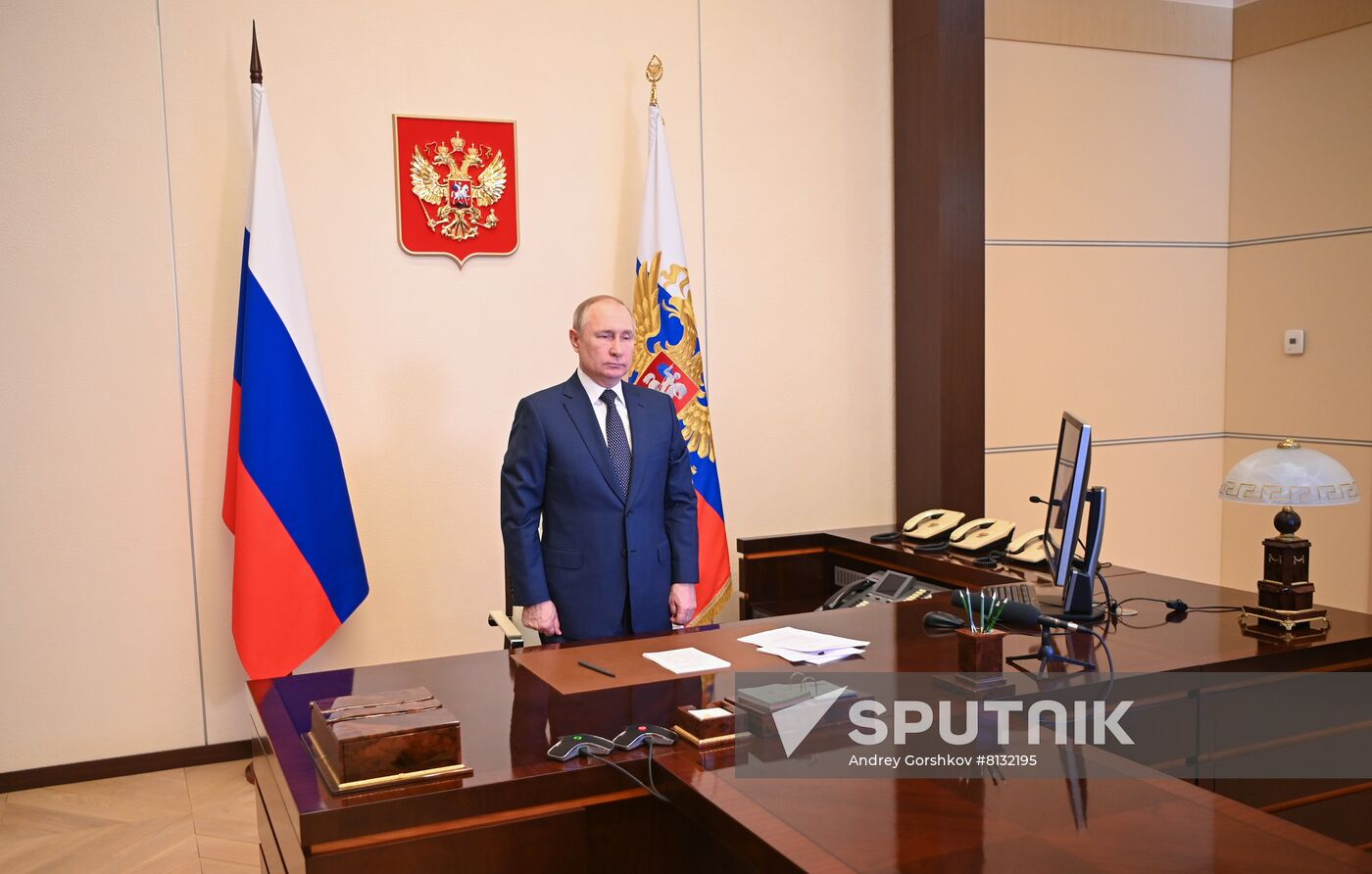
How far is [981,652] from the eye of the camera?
2.18 metres

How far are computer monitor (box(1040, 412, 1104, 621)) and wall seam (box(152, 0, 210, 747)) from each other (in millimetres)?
3104

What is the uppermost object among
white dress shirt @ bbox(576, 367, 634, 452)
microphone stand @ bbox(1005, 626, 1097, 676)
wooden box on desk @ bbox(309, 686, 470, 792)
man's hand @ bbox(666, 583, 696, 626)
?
white dress shirt @ bbox(576, 367, 634, 452)

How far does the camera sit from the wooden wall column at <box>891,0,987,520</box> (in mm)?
4871

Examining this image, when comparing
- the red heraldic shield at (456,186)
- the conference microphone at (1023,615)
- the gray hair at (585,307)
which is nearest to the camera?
the conference microphone at (1023,615)

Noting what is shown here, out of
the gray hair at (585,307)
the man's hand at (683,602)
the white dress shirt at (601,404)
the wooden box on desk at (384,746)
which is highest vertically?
the gray hair at (585,307)

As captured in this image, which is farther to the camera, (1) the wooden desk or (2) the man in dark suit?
(2) the man in dark suit

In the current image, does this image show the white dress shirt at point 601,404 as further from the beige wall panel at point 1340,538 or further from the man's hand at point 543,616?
the beige wall panel at point 1340,538

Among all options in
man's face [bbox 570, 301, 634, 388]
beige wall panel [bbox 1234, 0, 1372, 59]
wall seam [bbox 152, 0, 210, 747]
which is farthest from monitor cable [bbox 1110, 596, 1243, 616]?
beige wall panel [bbox 1234, 0, 1372, 59]

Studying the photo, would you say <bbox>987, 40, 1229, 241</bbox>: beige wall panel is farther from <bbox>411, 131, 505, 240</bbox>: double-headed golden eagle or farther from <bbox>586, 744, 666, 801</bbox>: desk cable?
<bbox>586, 744, 666, 801</bbox>: desk cable

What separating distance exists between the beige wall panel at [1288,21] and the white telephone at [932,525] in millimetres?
3191

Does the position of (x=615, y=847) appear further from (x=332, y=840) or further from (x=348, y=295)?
(x=348, y=295)

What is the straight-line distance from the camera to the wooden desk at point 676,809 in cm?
146

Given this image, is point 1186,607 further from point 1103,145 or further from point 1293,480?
point 1103,145

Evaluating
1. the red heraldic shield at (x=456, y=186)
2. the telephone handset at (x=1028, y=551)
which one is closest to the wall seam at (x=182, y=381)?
the red heraldic shield at (x=456, y=186)
